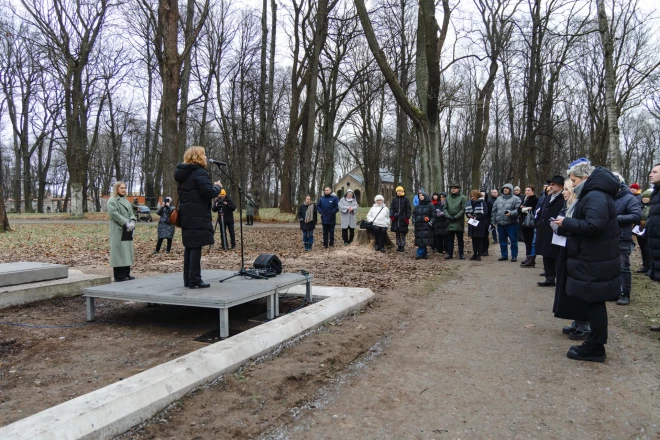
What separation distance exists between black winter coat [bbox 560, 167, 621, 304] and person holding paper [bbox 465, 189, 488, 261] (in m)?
7.40

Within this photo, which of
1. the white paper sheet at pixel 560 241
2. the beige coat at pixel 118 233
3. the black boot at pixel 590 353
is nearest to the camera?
the black boot at pixel 590 353

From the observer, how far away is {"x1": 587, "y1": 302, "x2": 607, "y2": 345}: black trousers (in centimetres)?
426

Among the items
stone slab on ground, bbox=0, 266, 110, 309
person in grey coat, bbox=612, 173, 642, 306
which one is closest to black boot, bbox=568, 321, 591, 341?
person in grey coat, bbox=612, 173, 642, 306

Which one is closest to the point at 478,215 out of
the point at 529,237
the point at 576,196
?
the point at 529,237

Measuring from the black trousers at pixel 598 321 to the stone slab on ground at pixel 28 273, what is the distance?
22.6ft

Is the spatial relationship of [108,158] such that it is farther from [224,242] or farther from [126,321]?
[126,321]

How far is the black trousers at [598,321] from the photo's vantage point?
14.0 feet

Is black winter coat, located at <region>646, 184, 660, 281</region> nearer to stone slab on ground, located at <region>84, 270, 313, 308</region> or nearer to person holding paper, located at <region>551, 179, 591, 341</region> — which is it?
person holding paper, located at <region>551, 179, 591, 341</region>

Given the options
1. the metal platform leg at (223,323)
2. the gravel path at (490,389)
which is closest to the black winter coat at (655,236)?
the gravel path at (490,389)

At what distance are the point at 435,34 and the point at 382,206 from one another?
5902mm

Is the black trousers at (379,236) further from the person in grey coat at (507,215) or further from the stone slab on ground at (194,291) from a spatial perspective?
the stone slab on ground at (194,291)

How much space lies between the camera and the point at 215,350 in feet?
12.8

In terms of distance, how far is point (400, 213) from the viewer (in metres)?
13.1

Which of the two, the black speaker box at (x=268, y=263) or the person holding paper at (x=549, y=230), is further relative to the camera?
the person holding paper at (x=549, y=230)
